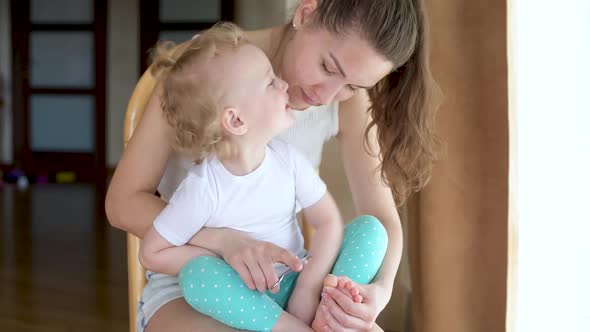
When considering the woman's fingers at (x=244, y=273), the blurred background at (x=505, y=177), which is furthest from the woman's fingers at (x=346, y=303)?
the blurred background at (x=505, y=177)

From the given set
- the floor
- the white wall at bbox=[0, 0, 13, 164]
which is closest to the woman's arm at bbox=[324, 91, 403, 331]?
the floor

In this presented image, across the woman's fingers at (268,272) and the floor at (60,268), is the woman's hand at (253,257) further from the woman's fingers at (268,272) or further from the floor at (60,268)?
the floor at (60,268)

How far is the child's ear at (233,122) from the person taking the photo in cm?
123

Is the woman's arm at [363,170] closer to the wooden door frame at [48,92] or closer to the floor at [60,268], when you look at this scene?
the floor at [60,268]

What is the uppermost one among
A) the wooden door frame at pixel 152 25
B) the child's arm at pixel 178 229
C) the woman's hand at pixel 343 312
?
the wooden door frame at pixel 152 25

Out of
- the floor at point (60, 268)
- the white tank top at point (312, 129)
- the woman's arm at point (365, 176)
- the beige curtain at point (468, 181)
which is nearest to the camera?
the woman's arm at point (365, 176)

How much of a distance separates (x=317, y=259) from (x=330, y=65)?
13.5 inches

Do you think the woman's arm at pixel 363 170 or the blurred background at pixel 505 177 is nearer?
the woman's arm at pixel 363 170

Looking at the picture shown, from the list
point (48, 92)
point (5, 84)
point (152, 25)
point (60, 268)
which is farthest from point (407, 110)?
point (5, 84)

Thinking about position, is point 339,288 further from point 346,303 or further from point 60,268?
point 60,268

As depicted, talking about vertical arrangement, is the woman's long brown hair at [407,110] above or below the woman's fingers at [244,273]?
above

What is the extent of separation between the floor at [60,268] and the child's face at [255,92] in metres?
2.19

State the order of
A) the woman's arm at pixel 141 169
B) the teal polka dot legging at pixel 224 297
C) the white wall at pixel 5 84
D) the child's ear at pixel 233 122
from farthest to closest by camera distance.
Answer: the white wall at pixel 5 84 < the woman's arm at pixel 141 169 < the child's ear at pixel 233 122 < the teal polka dot legging at pixel 224 297

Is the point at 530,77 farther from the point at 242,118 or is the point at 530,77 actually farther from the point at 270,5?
the point at 270,5
